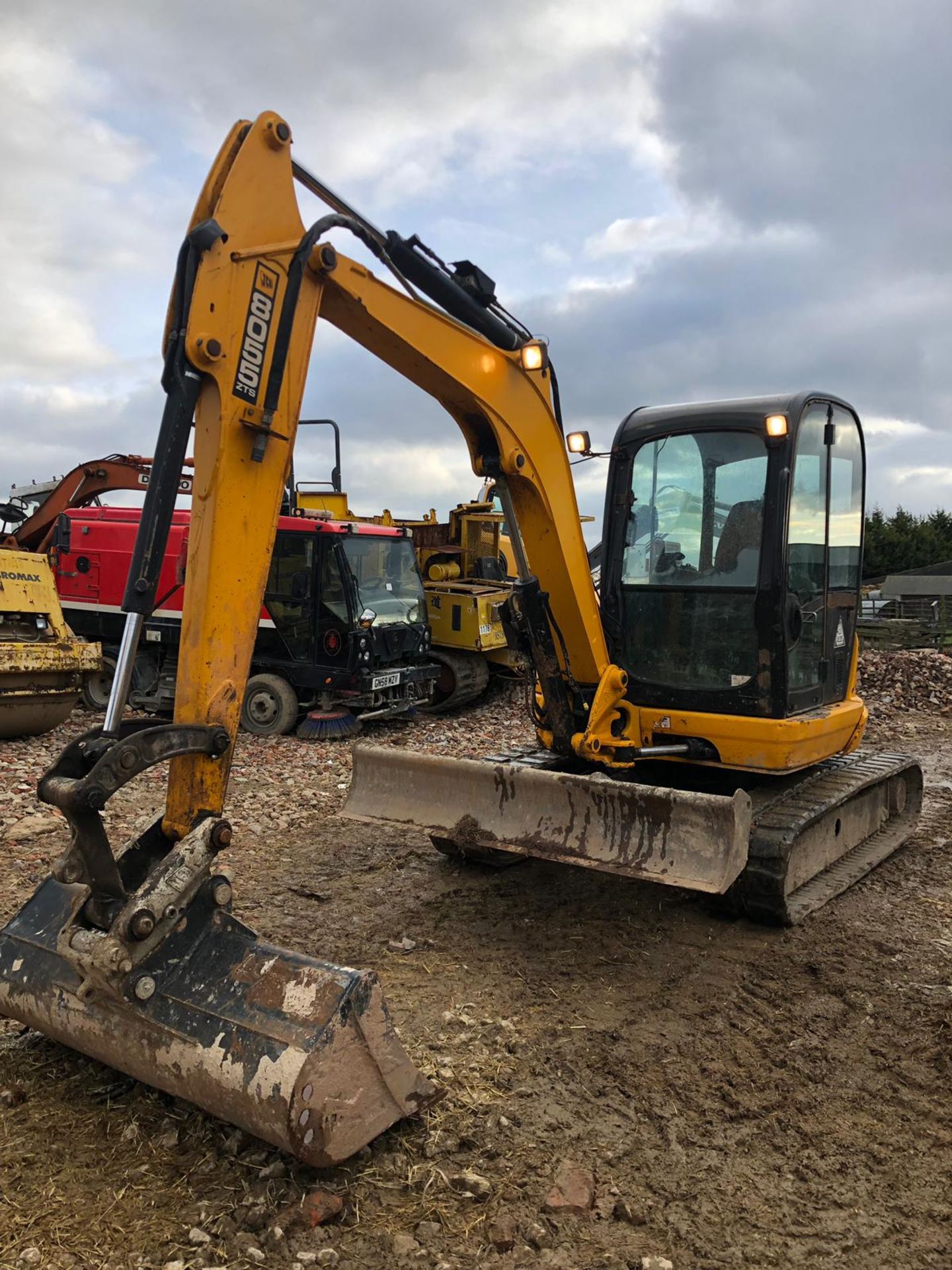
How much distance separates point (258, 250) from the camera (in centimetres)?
330

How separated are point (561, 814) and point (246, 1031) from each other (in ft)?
6.55

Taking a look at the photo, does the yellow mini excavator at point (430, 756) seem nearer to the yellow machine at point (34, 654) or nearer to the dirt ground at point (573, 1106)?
the dirt ground at point (573, 1106)

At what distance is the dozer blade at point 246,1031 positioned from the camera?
2553 mm

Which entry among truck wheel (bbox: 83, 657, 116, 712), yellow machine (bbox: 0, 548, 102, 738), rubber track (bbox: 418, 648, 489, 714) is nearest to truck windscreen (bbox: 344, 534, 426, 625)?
rubber track (bbox: 418, 648, 489, 714)

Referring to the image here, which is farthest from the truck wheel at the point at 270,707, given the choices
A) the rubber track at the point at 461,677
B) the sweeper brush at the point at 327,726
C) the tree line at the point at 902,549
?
the tree line at the point at 902,549

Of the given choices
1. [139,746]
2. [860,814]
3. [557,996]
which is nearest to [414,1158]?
[557,996]

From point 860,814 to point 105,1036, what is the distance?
439cm

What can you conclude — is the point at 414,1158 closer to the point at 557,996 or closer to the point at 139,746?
the point at 557,996

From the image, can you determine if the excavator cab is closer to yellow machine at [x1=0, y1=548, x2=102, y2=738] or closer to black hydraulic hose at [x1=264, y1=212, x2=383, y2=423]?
black hydraulic hose at [x1=264, y1=212, x2=383, y2=423]

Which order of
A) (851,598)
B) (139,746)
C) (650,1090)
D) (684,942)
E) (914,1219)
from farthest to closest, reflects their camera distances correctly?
1. (851,598)
2. (684,942)
3. (650,1090)
4. (139,746)
5. (914,1219)

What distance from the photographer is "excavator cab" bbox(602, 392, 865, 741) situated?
465 cm

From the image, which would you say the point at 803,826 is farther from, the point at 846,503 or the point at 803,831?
the point at 846,503

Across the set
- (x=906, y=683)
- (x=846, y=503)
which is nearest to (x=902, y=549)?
(x=906, y=683)

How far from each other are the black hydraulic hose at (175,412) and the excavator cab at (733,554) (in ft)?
8.68
